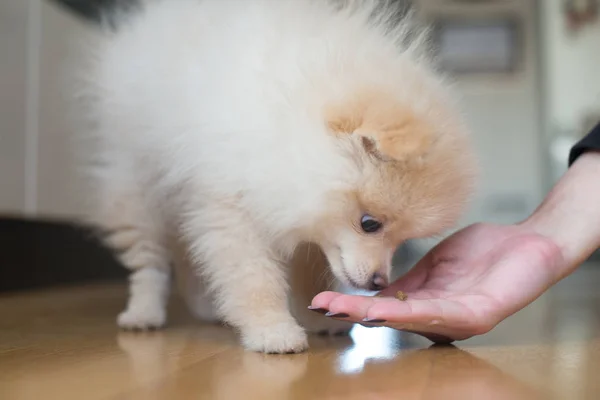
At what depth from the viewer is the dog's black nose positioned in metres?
1.53

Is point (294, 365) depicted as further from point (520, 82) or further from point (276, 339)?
point (520, 82)

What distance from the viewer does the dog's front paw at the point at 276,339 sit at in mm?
1475

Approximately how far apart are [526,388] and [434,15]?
211 inches

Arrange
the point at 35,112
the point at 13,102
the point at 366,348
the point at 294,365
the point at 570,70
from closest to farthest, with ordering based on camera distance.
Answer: the point at 294,365, the point at 366,348, the point at 13,102, the point at 35,112, the point at 570,70

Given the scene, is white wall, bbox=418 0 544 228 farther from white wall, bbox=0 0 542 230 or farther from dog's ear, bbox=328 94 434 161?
dog's ear, bbox=328 94 434 161

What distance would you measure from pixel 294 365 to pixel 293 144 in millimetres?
420

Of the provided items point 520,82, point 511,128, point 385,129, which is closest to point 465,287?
point 385,129

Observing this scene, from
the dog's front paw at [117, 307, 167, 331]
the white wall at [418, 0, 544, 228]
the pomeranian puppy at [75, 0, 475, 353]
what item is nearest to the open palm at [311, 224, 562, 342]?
the pomeranian puppy at [75, 0, 475, 353]

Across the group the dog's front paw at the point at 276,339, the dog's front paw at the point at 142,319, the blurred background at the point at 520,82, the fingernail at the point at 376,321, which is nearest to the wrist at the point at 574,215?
the fingernail at the point at 376,321

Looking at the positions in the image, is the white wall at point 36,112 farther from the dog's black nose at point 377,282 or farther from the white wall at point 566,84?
the white wall at point 566,84

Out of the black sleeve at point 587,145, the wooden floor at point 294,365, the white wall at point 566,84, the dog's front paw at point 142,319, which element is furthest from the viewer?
the white wall at point 566,84

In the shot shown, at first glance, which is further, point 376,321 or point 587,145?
point 587,145

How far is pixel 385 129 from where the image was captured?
1.41 meters

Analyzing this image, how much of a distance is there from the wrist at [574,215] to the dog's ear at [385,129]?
1.41 feet
